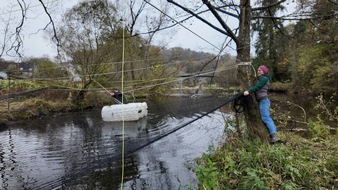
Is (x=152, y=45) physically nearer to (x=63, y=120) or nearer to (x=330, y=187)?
(x=63, y=120)

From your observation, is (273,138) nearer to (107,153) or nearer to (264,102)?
(264,102)

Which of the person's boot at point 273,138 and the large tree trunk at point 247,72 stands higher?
the large tree trunk at point 247,72

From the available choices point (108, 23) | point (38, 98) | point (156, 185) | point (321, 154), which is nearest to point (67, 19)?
point (108, 23)

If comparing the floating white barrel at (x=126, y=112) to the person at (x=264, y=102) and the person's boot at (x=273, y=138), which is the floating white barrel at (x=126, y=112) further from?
the person's boot at (x=273, y=138)

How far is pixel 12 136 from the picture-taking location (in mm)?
9742

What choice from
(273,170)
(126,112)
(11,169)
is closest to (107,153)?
(11,169)

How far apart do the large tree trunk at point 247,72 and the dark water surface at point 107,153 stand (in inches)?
31.4

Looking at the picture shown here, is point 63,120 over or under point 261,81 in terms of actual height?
under

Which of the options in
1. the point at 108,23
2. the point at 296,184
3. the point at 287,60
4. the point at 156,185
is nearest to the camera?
the point at 296,184

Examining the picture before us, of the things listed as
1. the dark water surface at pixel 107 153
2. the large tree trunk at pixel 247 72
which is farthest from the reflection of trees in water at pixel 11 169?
the large tree trunk at pixel 247 72

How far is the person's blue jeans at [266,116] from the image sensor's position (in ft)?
13.2

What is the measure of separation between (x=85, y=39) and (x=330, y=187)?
648 inches

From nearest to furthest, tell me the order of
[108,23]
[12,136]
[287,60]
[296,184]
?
[296,184]
[12,136]
[108,23]
[287,60]

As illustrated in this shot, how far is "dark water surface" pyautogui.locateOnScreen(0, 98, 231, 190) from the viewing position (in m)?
4.85
